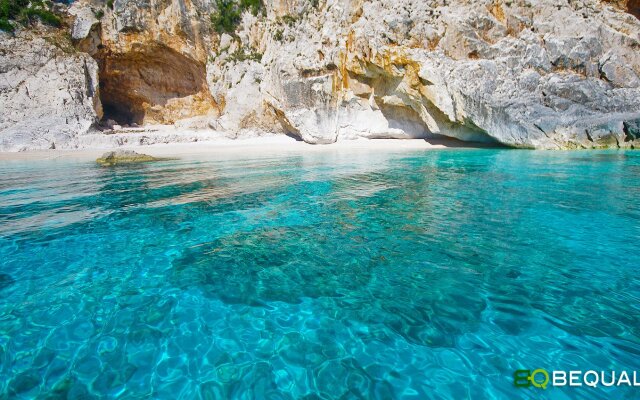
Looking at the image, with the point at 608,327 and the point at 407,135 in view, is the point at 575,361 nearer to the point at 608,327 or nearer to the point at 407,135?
the point at 608,327

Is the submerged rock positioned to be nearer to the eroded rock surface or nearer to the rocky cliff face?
the eroded rock surface

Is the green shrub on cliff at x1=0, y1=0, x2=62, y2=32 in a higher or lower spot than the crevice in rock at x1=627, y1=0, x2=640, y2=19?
higher

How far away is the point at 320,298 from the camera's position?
3.18m

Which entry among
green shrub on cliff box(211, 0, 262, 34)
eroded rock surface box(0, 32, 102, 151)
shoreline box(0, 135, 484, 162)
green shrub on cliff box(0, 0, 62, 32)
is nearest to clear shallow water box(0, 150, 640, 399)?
shoreline box(0, 135, 484, 162)

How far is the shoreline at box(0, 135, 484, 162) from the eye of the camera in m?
20.7

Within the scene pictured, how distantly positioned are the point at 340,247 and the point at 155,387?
2.78 meters

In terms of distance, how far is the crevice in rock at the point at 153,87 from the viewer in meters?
30.8

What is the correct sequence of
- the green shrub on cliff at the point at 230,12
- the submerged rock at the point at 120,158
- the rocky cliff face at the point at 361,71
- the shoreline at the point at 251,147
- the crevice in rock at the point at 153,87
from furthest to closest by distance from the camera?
the crevice in rock at the point at 153,87, the green shrub on cliff at the point at 230,12, the shoreline at the point at 251,147, the rocky cliff face at the point at 361,71, the submerged rock at the point at 120,158

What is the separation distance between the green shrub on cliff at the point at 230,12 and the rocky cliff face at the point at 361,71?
376mm

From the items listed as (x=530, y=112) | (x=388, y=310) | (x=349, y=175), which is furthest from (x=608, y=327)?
(x=530, y=112)

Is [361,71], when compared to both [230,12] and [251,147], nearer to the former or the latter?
[251,147]

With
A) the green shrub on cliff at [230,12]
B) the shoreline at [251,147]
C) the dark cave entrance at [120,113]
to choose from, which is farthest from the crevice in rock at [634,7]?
the dark cave entrance at [120,113]

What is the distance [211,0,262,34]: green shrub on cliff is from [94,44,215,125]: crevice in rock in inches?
184

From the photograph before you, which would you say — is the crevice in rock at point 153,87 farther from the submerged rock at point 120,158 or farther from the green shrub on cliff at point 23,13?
the submerged rock at point 120,158
